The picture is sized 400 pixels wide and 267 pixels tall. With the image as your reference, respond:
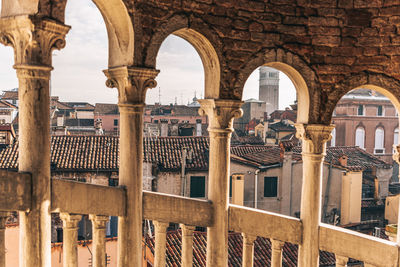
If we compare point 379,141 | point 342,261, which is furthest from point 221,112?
point 379,141

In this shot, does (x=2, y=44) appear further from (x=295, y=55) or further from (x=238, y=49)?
(x=295, y=55)

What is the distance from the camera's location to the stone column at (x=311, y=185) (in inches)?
201

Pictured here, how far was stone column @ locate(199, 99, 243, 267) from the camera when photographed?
470cm

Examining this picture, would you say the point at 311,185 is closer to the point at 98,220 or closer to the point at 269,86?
the point at 98,220

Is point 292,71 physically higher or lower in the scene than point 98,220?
higher

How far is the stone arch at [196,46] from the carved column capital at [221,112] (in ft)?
0.34

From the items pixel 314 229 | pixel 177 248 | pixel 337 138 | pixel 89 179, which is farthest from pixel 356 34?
pixel 337 138

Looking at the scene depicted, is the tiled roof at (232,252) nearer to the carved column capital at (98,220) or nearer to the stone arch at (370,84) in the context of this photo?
the stone arch at (370,84)

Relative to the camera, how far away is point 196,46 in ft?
15.6

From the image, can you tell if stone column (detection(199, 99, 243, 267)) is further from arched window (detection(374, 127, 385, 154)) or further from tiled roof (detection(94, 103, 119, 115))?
arched window (detection(374, 127, 385, 154))

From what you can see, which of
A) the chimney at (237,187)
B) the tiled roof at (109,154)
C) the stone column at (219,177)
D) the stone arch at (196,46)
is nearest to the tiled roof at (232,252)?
the chimney at (237,187)

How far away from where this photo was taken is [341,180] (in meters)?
18.8

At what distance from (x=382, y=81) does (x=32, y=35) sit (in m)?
4.06

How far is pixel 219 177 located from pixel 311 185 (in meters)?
1.25
